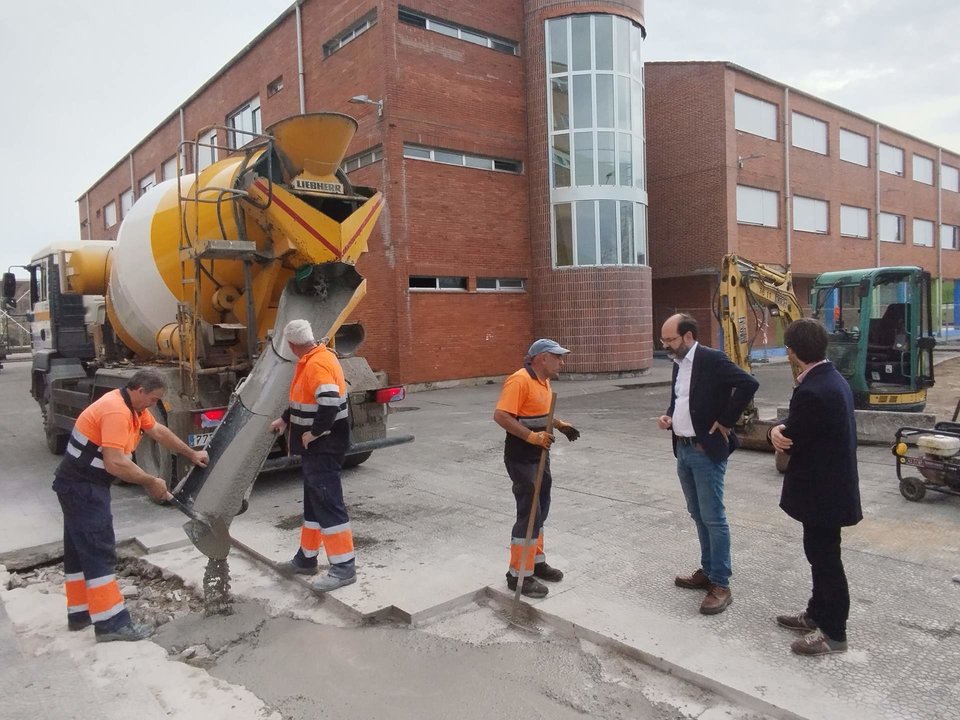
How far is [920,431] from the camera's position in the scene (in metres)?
6.77

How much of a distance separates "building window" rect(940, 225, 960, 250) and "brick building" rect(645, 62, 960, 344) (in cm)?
898

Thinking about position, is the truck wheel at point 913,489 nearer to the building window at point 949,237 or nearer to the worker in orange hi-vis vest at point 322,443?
the worker in orange hi-vis vest at point 322,443

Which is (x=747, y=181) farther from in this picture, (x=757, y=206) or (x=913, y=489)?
(x=913, y=489)

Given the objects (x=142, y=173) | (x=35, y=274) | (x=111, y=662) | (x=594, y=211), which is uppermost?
(x=142, y=173)

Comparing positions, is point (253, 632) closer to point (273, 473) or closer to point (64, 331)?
point (273, 473)

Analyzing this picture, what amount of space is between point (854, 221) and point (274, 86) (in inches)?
981

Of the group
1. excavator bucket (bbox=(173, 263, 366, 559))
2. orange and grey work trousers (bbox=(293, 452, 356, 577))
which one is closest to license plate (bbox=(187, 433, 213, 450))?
excavator bucket (bbox=(173, 263, 366, 559))

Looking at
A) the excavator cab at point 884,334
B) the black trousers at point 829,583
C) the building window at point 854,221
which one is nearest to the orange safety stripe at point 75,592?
the black trousers at point 829,583

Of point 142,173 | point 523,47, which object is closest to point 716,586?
point 523,47

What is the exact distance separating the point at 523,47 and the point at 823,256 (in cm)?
1635

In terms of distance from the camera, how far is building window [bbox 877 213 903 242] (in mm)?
32375

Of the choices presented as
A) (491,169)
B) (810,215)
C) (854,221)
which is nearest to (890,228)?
(854,221)

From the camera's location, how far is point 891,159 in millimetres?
33344

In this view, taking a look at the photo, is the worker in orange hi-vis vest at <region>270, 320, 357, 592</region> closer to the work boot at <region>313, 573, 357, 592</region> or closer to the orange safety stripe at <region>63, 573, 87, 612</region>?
the work boot at <region>313, 573, 357, 592</region>
